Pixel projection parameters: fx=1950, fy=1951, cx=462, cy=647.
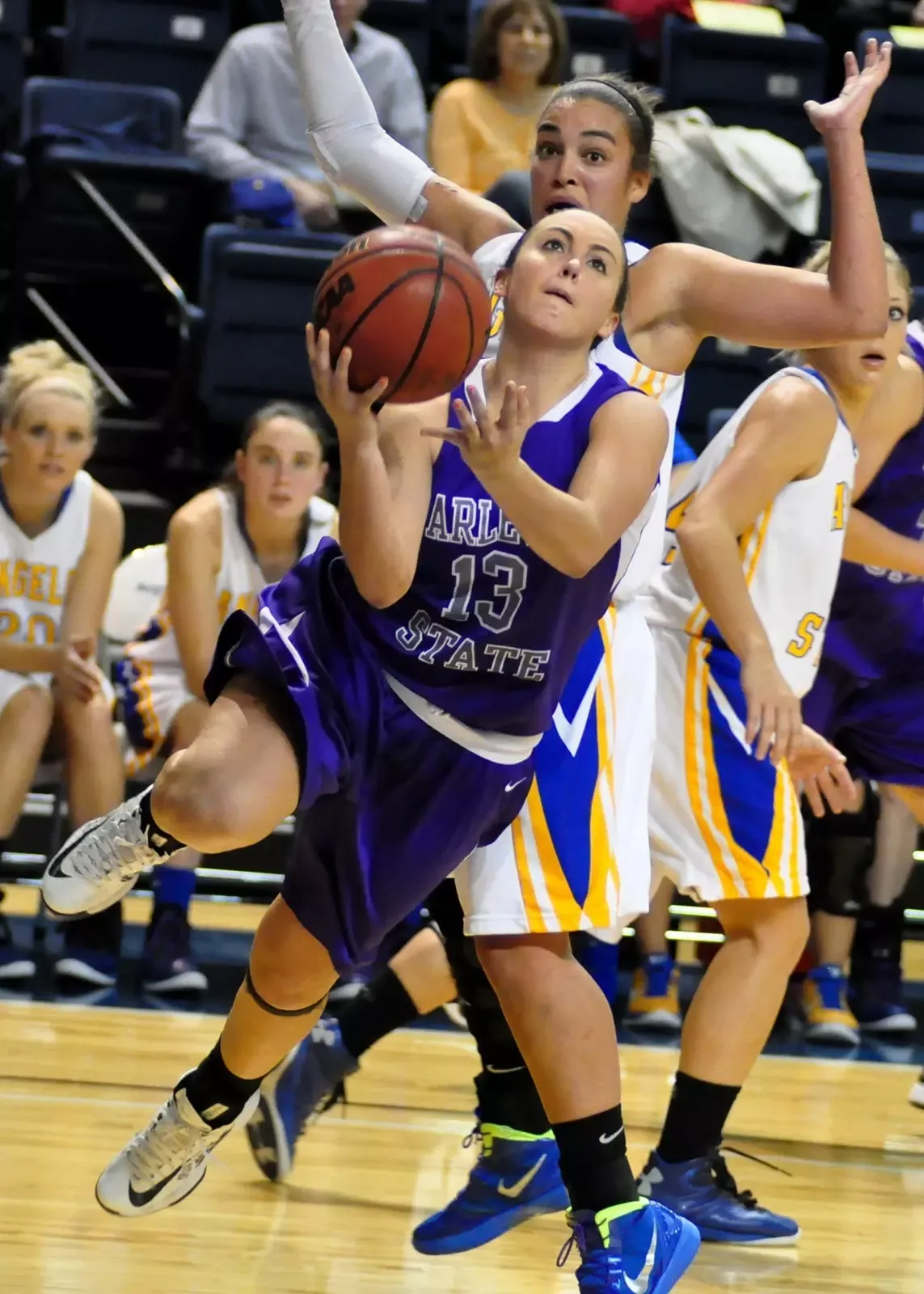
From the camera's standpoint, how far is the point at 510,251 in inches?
110

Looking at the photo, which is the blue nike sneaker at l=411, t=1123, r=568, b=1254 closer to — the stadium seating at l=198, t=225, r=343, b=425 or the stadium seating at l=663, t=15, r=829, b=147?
the stadium seating at l=198, t=225, r=343, b=425

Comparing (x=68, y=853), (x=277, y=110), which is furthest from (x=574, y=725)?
(x=277, y=110)

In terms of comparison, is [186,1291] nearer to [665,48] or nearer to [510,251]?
[510,251]

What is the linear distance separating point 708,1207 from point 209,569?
2478 millimetres

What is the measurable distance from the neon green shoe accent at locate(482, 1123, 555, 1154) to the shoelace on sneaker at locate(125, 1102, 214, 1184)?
584 mm

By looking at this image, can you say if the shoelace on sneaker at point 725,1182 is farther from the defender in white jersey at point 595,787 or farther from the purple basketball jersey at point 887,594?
the purple basketball jersey at point 887,594

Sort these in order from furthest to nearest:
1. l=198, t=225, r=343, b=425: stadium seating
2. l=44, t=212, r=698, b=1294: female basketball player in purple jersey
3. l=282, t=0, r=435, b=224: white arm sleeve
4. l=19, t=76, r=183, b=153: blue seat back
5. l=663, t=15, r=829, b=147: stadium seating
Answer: l=663, t=15, r=829, b=147: stadium seating, l=19, t=76, r=183, b=153: blue seat back, l=198, t=225, r=343, b=425: stadium seating, l=282, t=0, r=435, b=224: white arm sleeve, l=44, t=212, r=698, b=1294: female basketball player in purple jersey

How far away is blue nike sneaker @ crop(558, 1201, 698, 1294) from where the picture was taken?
8.75 ft

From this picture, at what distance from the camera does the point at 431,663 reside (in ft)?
8.74

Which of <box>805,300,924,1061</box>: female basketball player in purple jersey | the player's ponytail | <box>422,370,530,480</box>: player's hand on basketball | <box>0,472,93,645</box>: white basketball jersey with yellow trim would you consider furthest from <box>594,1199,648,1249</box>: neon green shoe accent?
the player's ponytail

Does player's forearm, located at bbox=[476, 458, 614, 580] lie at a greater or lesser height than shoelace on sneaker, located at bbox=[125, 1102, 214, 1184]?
greater

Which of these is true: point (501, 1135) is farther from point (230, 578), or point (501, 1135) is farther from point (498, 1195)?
point (230, 578)

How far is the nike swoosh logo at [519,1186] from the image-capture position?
3314 millimetres

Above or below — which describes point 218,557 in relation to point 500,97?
below
